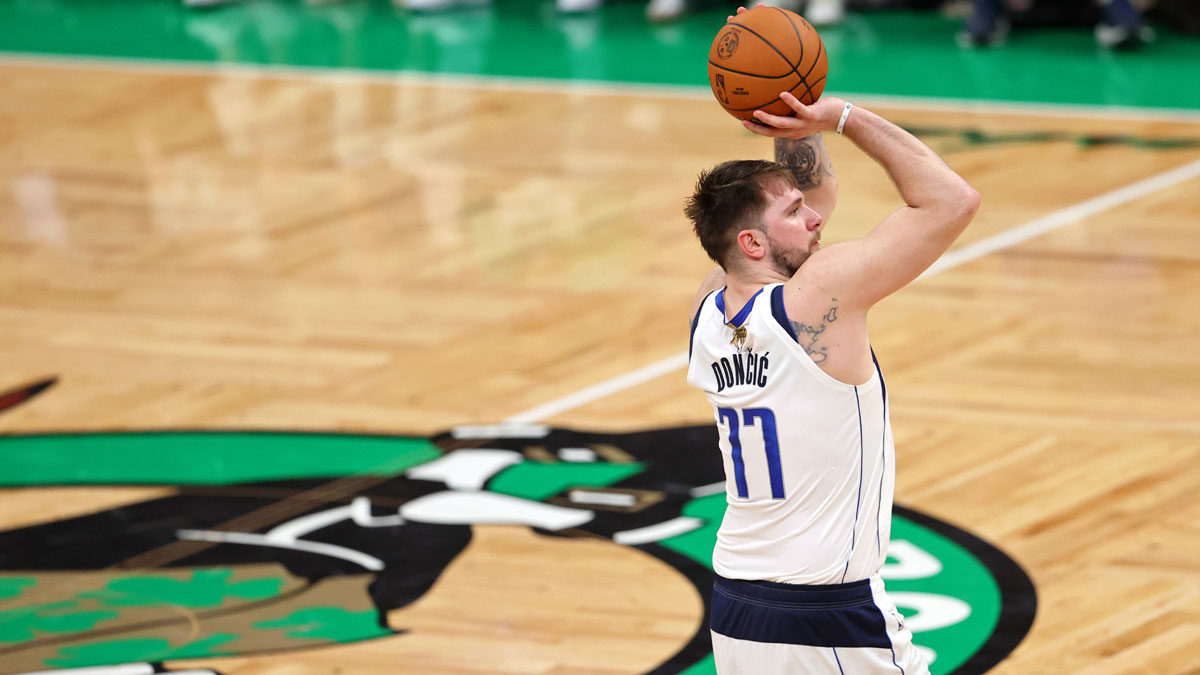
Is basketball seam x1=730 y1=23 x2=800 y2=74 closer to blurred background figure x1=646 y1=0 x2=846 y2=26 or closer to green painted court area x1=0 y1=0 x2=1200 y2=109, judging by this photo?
green painted court area x1=0 y1=0 x2=1200 y2=109

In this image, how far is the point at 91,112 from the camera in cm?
1161

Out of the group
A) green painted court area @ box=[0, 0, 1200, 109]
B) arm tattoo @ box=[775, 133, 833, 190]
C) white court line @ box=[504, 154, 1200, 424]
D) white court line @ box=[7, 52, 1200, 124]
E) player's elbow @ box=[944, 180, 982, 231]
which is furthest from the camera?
green painted court area @ box=[0, 0, 1200, 109]

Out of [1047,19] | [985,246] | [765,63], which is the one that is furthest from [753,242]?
[1047,19]

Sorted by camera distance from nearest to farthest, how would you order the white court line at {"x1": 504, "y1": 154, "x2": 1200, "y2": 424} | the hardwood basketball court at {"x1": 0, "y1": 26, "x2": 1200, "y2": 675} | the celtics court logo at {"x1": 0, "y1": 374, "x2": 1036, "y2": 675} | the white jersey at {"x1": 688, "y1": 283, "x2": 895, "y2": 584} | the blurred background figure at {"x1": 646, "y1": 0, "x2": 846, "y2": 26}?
the white jersey at {"x1": 688, "y1": 283, "x2": 895, "y2": 584}, the celtics court logo at {"x1": 0, "y1": 374, "x2": 1036, "y2": 675}, the hardwood basketball court at {"x1": 0, "y1": 26, "x2": 1200, "y2": 675}, the white court line at {"x1": 504, "y1": 154, "x2": 1200, "y2": 424}, the blurred background figure at {"x1": 646, "y1": 0, "x2": 846, "y2": 26}

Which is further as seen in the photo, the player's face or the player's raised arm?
the player's face

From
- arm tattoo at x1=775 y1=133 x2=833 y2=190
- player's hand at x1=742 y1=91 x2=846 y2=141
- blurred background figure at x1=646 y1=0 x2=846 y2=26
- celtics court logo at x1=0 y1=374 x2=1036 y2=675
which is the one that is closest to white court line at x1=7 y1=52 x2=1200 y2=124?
blurred background figure at x1=646 y1=0 x2=846 y2=26

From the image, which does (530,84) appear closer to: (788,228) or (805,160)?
(805,160)

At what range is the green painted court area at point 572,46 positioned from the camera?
11094mm

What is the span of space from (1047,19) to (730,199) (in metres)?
9.59

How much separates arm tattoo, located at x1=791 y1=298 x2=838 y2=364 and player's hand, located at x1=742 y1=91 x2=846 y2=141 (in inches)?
14.1

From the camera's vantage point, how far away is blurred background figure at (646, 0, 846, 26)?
12.9 m

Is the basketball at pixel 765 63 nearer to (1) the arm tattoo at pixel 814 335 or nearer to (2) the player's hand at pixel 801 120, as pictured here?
(2) the player's hand at pixel 801 120

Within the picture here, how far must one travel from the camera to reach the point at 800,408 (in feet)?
11.1

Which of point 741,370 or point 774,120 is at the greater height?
point 774,120
